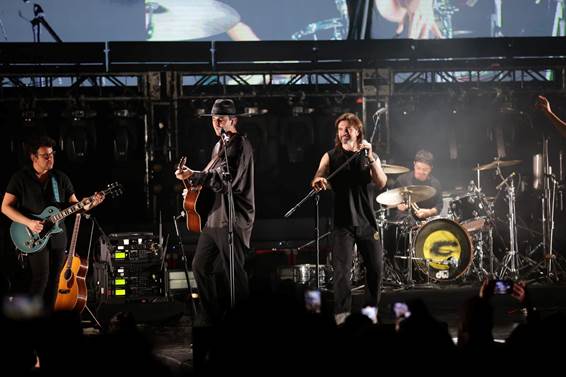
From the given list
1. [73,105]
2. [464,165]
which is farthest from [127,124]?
[464,165]

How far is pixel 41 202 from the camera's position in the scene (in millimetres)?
8523

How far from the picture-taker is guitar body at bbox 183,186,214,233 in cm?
775

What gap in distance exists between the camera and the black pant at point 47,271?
8211mm

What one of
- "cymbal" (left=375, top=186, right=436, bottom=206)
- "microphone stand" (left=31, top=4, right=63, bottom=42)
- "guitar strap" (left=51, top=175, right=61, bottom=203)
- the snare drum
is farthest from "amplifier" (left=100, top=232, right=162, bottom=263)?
the snare drum

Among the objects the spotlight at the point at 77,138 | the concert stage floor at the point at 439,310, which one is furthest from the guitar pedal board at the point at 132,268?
the spotlight at the point at 77,138

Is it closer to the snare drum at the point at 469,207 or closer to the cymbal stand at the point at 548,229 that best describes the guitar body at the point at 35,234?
the snare drum at the point at 469,207

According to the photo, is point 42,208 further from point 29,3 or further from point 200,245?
point 29,3

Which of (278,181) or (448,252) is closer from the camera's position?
(448,252)

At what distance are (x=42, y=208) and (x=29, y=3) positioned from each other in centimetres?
615

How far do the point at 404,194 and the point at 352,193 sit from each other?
347 centimetres

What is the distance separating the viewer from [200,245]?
7.63 meters

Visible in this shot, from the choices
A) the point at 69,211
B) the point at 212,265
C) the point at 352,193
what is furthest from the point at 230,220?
the point at 69,211

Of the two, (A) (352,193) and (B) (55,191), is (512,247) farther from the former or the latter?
(B) (55,191)

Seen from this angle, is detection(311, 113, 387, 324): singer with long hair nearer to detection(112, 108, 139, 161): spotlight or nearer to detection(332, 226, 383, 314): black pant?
detection(332, 226, 383, 314): black pant
